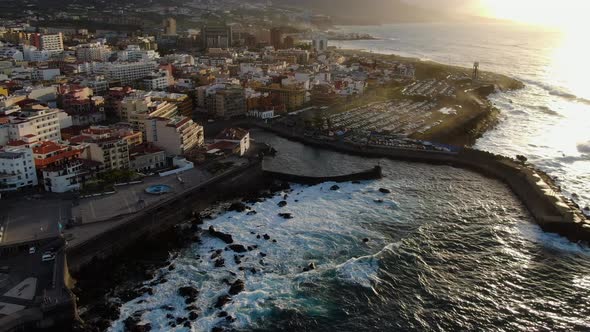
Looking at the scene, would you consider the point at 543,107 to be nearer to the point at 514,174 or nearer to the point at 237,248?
the point at 514,174

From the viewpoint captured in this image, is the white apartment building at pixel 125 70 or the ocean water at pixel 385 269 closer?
the ocean water at pixel 385 269

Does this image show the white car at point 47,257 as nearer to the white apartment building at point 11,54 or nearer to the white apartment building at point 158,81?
the white apartment building at point 158,81

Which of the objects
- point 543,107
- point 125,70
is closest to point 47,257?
point 125,70

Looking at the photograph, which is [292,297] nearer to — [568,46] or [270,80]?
[270,80]

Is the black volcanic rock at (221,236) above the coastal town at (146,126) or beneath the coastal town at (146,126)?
beneath

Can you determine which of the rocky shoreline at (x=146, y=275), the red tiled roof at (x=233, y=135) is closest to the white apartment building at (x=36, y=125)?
the red tiled roof at (x=233, y=135)

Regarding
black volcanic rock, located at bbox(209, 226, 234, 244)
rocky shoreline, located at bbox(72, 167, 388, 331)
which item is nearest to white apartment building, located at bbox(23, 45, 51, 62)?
rocky shoreline, located at bbox(72, 167, 388, 331)

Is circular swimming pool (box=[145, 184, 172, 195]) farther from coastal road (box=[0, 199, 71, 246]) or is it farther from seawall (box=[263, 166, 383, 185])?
seawall (box=[263, 166, 383, 185])
